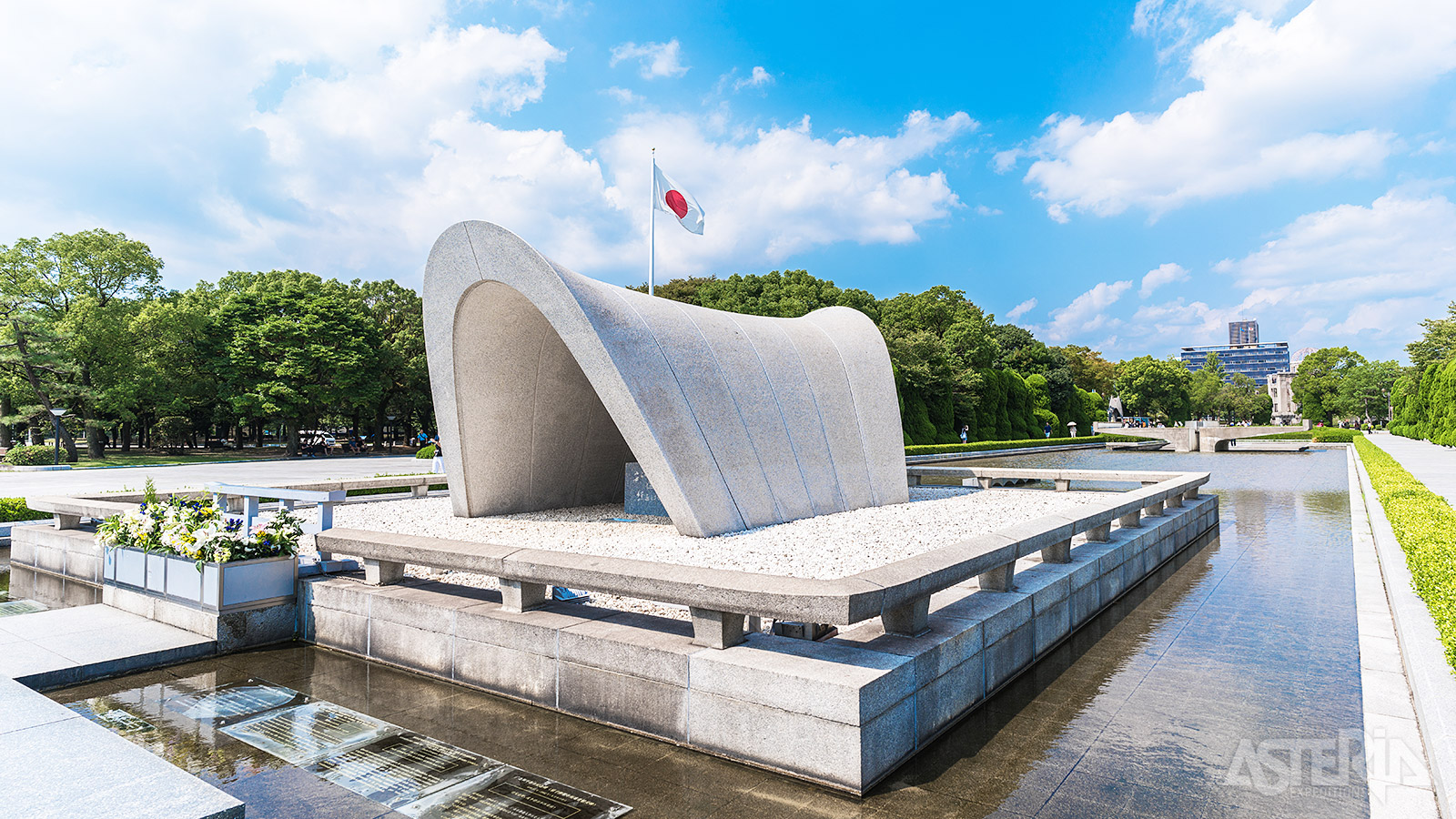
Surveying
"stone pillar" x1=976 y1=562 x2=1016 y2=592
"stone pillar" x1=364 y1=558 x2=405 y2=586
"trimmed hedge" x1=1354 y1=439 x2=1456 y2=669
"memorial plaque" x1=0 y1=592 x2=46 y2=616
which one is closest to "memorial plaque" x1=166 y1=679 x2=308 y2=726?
"stone pillar" x1=364 y1=558 x2=405 y2=586

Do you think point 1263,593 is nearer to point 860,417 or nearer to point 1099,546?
point 1099,546

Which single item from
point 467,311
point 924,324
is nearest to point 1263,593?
point 467,311

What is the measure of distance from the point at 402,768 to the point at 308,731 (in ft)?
3.15

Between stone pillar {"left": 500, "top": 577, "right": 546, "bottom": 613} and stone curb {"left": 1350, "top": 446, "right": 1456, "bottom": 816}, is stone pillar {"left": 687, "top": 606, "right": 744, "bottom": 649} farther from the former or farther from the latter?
stone curb {"left": 1350, "top": 446, "right": 1456, "bottom": 816}

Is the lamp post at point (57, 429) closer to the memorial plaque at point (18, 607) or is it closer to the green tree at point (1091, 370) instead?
the memorial plaque at point (18, 607)

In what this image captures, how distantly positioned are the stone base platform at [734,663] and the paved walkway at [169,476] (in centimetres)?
1442

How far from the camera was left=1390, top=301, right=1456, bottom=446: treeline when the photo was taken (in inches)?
1631

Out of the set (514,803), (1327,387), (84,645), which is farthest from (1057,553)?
(1327,387)

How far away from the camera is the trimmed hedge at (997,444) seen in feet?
122

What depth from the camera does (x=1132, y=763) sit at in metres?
4.47

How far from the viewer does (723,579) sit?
15.5 ft

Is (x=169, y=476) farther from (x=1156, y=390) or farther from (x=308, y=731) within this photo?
(x=1156, y=390)

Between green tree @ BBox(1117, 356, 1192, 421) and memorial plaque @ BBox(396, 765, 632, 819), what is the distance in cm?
9657

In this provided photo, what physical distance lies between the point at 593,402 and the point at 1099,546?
693 cm
